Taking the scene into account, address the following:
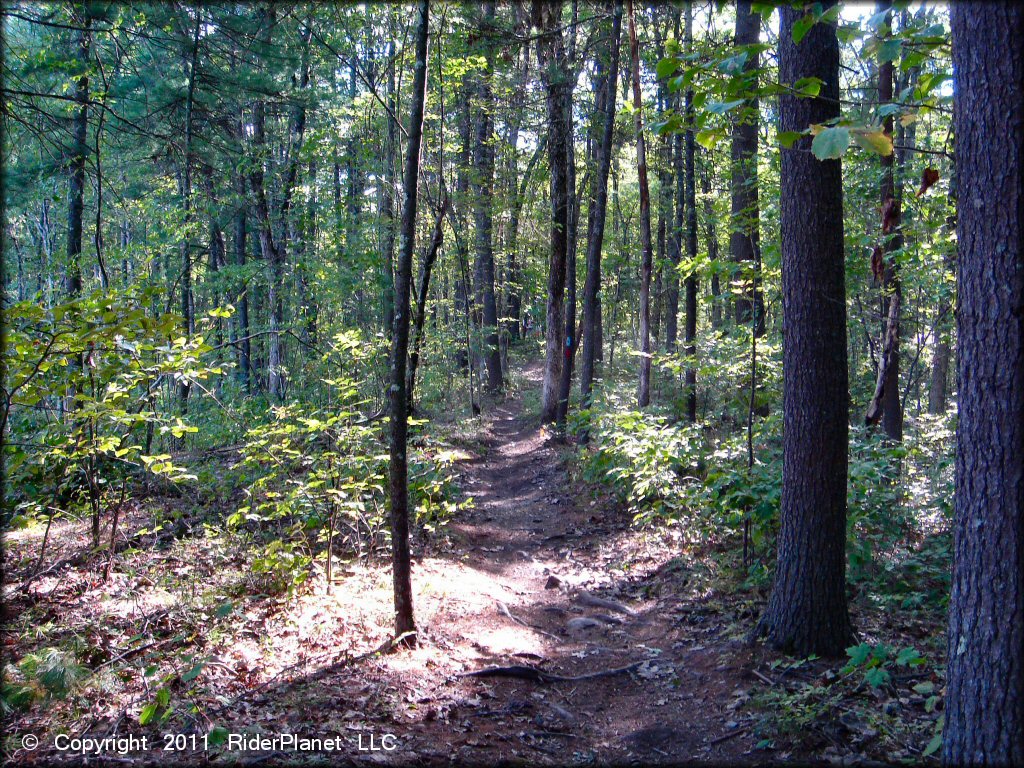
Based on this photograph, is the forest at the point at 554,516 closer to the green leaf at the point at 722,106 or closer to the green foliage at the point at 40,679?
the green foliage at the point at 40,679

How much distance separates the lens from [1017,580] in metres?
2.65

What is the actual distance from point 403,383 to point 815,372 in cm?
→ 340

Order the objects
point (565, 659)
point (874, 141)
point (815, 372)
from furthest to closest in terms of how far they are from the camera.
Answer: point (565, 659), point (815, 372), point (874, 141)

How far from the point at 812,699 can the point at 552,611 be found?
3223 millimetres

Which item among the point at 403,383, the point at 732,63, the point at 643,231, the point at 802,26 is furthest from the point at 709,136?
the point at 643,231

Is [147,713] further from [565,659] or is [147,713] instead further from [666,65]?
[666,65]

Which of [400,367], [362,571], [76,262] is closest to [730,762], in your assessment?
[400,367]

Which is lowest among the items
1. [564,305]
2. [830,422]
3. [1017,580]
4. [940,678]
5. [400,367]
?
[940,678]

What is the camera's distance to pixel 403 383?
5.32 meters

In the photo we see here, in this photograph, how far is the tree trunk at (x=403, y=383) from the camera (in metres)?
5.30

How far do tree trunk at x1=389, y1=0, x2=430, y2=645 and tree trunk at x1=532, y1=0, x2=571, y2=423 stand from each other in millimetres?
9933

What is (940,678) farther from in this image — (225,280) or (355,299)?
(225,280)

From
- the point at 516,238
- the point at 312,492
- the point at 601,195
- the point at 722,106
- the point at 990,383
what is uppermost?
the point at 516,238

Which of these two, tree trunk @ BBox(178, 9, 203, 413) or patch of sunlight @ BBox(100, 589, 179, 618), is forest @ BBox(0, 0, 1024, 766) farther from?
tree trunk @ BBox(178, 9, 203, 413)
